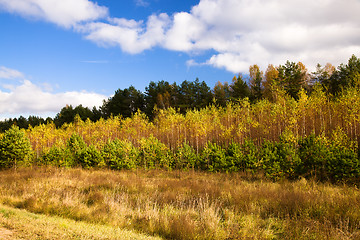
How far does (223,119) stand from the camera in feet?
124

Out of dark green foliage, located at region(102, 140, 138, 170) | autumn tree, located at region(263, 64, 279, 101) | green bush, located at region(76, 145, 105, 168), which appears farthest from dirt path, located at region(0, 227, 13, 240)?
autumn tree, located at region(263, 64, 279, 101)

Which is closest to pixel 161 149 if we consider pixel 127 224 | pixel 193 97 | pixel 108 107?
pixel 127 224

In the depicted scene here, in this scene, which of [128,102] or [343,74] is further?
[128,102]

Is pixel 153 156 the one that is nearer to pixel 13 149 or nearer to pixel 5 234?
pixel 13 149

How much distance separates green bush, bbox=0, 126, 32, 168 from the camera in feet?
→ 75.9

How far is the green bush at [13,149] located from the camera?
23125 millimetres

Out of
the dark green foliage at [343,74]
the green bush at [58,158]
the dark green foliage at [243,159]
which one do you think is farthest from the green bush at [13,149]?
the dark green foliage at [343,74]

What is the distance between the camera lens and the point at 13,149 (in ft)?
75.7

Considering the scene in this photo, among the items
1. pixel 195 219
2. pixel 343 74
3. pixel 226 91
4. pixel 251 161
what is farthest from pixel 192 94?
pixel 195 219

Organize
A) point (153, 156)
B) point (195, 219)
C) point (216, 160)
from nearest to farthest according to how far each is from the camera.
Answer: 1. point (195, 219)
2. point (216, 160)
3. point (153, 156)

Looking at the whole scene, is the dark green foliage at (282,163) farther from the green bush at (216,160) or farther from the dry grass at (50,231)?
the dry grass at (50,231)

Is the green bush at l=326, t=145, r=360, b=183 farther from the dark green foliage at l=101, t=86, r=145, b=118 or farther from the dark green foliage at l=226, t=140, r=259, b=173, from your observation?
the dark green foliage at l=101, t=86, r=145, b=118

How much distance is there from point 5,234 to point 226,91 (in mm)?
50878

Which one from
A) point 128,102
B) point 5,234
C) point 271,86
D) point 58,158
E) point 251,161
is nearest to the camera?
point 5,234
